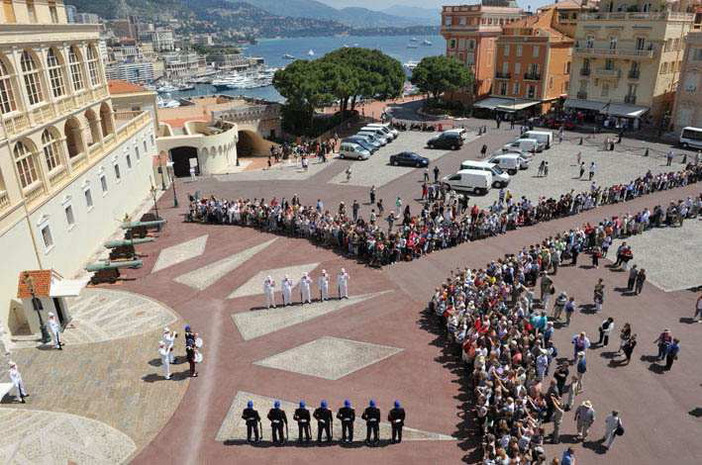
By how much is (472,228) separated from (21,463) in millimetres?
22011

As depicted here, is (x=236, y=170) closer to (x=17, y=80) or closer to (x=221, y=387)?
(x=17, y=80)

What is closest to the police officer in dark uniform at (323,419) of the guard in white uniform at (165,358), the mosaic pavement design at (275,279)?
the guard in white uniform at (165,358)

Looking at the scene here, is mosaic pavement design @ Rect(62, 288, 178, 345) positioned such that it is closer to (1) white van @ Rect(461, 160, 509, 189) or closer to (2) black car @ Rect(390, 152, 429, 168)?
(1) white van @ Rect(461, 160, 509, 189)

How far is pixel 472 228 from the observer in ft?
93.7

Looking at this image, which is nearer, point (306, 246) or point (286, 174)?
point (306, 246)

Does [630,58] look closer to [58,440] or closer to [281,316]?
[281,316]

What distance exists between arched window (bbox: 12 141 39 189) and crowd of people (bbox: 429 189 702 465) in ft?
60.8

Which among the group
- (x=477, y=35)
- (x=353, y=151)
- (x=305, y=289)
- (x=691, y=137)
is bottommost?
(x=305, y=289)

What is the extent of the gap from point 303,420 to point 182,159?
36.5 m

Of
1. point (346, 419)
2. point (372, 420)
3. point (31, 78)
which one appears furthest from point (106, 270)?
point (372, 420)

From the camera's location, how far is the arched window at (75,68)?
28.7m

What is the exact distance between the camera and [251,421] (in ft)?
48.3

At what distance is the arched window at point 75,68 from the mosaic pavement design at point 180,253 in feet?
33.9

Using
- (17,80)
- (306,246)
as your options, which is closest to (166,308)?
(306,246)
